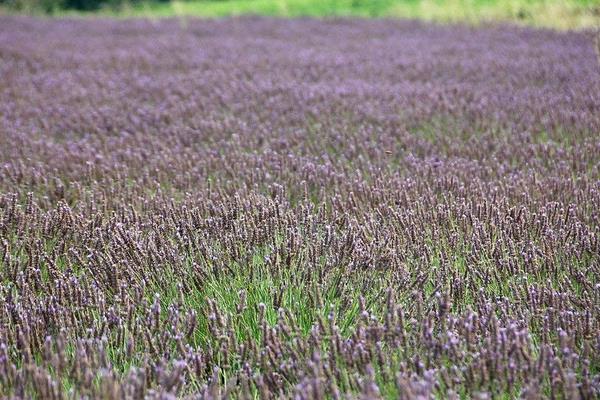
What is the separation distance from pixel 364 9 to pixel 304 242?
591 inches

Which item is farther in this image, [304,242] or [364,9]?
[364,9]

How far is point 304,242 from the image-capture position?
259 cm

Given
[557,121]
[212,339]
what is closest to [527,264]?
[212,339]

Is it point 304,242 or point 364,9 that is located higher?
point 364,9

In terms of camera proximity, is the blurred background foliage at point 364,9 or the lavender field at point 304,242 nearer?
the lavender field at point 304,242

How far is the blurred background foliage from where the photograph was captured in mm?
12070

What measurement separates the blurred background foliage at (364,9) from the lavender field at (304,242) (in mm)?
6726

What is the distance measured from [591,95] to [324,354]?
3.97 m

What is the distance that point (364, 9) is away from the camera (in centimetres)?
1675

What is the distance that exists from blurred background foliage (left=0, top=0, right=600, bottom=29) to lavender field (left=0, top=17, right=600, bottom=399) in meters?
6.73

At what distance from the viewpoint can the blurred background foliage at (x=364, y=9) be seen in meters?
12.1

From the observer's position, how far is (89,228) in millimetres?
2830

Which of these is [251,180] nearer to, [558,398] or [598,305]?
[598,305]

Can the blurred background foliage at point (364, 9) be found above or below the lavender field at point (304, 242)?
above
